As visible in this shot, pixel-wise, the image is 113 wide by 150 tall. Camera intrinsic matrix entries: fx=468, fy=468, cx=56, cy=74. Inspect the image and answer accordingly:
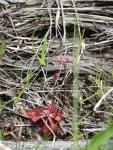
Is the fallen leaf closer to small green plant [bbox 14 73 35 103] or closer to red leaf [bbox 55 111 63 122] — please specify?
small green plant [bbox 14 73 35 103]

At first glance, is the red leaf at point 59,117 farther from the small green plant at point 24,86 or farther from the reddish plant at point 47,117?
the small green plant at point 24,86

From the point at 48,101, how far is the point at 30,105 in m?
0.10

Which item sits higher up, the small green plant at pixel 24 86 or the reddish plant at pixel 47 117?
the small green plant at pixel 24 86

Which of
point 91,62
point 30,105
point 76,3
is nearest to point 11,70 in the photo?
point 30,105

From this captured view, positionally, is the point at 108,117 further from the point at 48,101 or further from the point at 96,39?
the point at 96,39

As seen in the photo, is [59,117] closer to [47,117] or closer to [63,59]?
[47,117]

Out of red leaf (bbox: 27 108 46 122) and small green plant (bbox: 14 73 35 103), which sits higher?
small green plant (bbox: 14 73 35 103)

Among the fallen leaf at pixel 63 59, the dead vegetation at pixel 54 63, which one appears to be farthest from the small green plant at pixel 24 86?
the fallen leaf at pixel 63 59

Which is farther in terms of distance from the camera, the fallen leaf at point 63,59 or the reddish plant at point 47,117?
the fallen leaf at point 63,59

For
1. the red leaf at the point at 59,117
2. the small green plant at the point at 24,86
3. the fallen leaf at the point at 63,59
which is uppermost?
the fallen leaf at the point at 63,59

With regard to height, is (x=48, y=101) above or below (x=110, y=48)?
below

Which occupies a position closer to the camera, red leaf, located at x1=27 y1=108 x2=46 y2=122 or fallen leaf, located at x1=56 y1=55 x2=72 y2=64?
red leaf, located at x1=27 y1=108 x2=46 y2=122

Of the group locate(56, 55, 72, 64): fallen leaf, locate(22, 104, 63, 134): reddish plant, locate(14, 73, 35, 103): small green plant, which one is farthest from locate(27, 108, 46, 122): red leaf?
locate(56, 55, 72, 64): fallen leaf

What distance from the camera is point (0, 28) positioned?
9.62 feet
